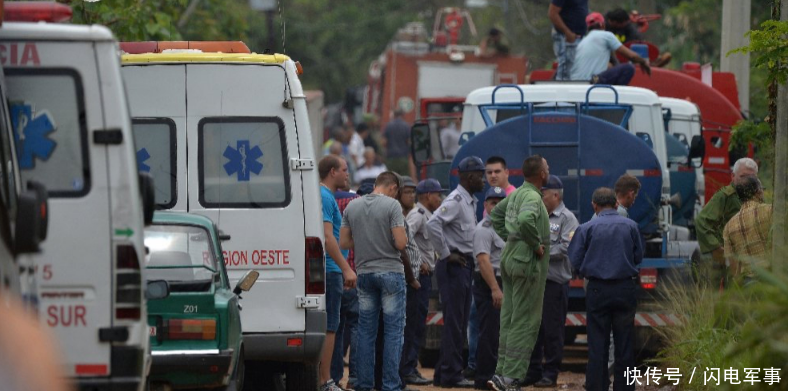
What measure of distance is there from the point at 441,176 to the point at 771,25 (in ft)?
23.1

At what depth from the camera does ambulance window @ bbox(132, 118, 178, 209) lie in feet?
33.6

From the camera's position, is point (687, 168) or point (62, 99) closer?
point (62, 99)

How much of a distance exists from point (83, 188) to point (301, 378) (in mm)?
3926

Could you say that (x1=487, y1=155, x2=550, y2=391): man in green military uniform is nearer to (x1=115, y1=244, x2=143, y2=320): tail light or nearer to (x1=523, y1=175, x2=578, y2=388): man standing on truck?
(x1=523, y1=175, x2=578, y2=388): man standing on truck

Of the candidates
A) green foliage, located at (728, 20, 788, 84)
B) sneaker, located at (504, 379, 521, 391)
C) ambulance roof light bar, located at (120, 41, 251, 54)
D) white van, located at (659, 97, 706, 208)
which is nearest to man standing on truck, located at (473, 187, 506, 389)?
sneaker, located at (504, 379, 521, 391)

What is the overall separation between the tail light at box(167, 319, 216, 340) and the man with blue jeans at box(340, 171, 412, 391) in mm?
3312

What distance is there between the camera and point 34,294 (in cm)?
674

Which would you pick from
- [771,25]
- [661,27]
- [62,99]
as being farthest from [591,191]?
[661,27]

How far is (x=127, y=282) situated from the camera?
7.00 metres

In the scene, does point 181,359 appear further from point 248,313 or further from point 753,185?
point 753,185

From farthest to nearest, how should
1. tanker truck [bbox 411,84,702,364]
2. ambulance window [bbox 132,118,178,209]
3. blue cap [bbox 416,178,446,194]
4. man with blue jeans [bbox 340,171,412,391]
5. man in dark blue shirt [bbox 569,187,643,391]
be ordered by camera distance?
blue cap [bbox 416,178,446,194], tanker truck [bbox 411,84,702,364], man with blue jeans [bbox 340,171,412,391], man in dark blue shirt [bbox 569,187,643,391], ambulance window [bbox 132,118,178,209]

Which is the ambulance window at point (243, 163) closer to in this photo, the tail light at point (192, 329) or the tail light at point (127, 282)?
the tail light at point (192, 329)

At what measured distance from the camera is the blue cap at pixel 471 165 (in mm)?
13080

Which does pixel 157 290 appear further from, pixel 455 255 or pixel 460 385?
pixel 460 385
